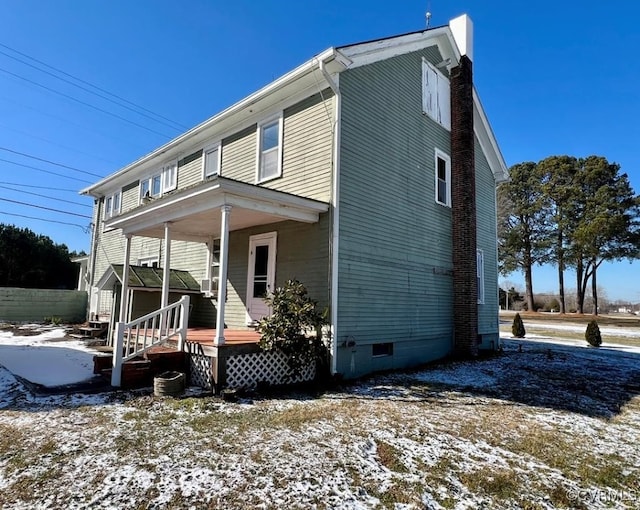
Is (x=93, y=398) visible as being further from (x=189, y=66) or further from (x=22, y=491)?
(x=189, y=66)

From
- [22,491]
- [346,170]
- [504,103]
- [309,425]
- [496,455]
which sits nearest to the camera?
[22,491]

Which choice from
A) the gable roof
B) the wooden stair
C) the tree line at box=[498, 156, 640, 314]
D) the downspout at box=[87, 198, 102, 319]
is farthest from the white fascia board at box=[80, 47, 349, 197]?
the tree line at box=[498, 156, 640, 314]

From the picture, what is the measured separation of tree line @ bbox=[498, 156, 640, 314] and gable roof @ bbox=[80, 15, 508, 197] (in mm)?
21867

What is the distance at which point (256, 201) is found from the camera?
7.40 m

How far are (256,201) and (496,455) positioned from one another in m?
5.34

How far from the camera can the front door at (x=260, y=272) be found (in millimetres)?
9320

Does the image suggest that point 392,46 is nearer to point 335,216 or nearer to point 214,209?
point 335,216

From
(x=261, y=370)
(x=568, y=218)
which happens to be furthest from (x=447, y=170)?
(x=568, y=218)

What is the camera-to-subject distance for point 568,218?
35875mm

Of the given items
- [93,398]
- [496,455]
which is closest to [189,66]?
[93,398]

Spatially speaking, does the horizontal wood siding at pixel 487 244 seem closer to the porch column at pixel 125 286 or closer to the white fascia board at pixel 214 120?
the white fascia board at pixel 214 120

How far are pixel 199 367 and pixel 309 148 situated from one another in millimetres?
4974

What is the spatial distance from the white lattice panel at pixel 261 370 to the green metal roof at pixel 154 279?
485cm

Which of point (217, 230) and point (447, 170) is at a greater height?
point (447, 170)
